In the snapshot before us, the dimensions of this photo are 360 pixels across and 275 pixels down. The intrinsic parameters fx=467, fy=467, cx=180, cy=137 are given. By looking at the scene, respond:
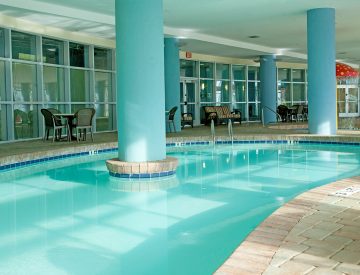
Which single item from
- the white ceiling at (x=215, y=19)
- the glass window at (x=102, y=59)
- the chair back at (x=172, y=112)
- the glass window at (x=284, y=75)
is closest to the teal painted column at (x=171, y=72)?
the white ceiling at (x=215, y=19)

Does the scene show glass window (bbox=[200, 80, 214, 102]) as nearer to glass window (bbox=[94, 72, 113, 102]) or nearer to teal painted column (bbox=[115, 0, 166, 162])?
glass window (bbox=[94, 72, 113, 102])

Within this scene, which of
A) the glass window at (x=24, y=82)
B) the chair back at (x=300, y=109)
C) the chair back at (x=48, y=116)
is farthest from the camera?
the chair back at (x=300, y=109)

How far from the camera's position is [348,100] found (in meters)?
27.3

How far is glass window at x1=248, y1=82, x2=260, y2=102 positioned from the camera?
22.6 metres

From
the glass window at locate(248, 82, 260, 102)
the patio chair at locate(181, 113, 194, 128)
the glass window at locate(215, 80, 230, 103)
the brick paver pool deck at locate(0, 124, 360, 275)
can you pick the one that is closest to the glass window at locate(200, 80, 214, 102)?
the glass window at locate(215, 80, 230, 103)

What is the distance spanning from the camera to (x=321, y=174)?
7176mm

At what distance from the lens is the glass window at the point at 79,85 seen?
13.6 m

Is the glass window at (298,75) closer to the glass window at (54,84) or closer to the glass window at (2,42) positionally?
the glass window at (54,84)

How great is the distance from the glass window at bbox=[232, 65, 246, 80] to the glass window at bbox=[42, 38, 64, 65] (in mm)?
10344

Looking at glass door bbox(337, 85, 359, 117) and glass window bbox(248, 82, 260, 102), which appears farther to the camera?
glass door bbox(337, 85, 359, 117)

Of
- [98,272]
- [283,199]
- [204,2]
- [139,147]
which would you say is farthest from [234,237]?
[204,2]

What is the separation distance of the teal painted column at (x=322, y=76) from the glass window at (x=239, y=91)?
396 inches

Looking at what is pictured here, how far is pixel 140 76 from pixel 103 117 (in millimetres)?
8492

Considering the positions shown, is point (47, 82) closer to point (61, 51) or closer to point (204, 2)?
point (61, 51)
